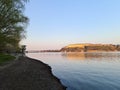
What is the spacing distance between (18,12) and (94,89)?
853 inches

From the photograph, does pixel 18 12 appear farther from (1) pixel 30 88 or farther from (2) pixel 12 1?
(1) pixel 30 88

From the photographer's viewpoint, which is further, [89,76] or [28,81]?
[89,76]

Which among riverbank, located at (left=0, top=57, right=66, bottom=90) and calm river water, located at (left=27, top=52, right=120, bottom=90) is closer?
riverbank, located at (left=0, top=57, right=66, bottom=90)

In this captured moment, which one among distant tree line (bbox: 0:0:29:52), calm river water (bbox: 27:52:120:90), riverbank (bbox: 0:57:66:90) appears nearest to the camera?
riverbank (bbox: 0:57:66:90)

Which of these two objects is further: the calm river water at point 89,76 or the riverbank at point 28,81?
the calm river water at point 89,76

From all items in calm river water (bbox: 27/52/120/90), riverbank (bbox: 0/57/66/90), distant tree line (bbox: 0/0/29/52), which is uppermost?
distant tree line (bbox: 0/0/29/52)

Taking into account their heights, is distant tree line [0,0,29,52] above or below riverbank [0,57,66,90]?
above

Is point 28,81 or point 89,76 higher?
point 28,81

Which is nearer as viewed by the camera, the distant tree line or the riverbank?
the riverbank

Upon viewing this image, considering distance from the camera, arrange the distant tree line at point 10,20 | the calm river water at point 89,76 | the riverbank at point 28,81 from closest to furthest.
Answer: the riverbank at point 28,81
the calm river water at point 89,76
the distant tree line at point 10,20

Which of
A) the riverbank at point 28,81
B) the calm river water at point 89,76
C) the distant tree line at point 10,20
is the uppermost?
the distant tree line at point 10,20

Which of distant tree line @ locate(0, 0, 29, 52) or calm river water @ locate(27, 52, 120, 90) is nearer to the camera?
calm river water @ locate(27, 52, 120, 90)

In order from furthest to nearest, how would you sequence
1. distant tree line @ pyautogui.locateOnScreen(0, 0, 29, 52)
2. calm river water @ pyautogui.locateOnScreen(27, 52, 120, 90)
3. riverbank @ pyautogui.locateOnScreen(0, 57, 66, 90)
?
distant tree line @ pyautogui.locateOnScreen(0, 0, 29, 52), calm river water @ pyautogui.locateOnScreen(27, 52, 120, 90), riverbank @ pyautogui.locateOnScreen(0, 57, 66, 90)

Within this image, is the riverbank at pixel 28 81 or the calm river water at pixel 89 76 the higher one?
the riverbank at pixel 28 81
